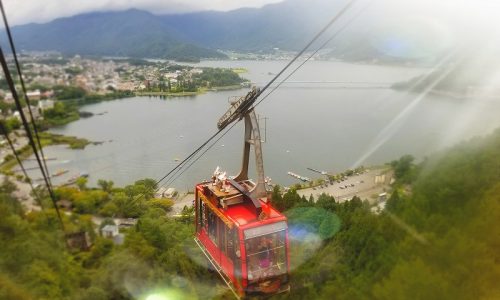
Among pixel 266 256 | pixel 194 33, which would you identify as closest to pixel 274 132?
pixel 194 33

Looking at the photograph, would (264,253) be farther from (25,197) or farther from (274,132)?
(274,132)

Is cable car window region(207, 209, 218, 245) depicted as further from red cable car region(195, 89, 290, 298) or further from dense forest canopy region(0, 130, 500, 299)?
dense forest canopy region(0, 130, 500, 299)

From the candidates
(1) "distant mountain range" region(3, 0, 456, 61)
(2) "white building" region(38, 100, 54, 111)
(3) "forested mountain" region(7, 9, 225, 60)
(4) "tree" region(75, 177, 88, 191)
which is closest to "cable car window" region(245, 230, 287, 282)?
(1) "distant mountain range" region(3, 0, 456, 61)

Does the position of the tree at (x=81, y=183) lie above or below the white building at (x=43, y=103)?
below

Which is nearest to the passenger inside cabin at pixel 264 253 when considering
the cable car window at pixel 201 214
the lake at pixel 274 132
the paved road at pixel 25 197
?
the cable car window at pixel 201 214

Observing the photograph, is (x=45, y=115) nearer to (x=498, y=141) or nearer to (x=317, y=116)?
(x=498, y=141)

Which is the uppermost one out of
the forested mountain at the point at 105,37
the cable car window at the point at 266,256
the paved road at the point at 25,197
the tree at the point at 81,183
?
the forested mountain at the point at 105,37

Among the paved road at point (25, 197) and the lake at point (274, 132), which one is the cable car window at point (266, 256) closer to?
the paved road at point (25, 197)
